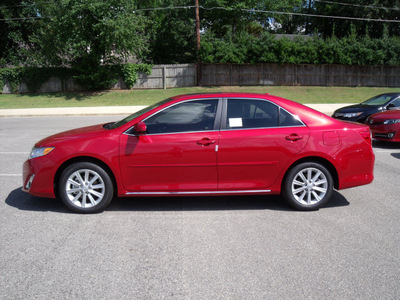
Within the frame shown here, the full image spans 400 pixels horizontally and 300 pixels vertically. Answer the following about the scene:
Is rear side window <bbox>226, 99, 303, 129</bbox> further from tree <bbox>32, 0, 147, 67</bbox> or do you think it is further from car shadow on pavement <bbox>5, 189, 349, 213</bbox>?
tree <bbox>32, 0, 147, 67</bbox>

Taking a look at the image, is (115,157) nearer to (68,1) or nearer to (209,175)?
(209,175)

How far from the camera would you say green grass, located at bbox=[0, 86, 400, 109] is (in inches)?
1070

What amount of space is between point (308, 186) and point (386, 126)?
6132mm

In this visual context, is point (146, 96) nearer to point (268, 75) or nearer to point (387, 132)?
point (268, 75)

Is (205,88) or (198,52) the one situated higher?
(198,52)

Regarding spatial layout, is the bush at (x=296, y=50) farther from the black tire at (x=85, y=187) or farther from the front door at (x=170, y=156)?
the black tire at (x=85, y=187)

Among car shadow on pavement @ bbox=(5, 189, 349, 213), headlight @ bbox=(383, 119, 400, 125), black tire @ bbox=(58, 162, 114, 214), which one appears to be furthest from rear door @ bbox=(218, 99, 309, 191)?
headlight @ bbox=(383, 119, 400, 125)

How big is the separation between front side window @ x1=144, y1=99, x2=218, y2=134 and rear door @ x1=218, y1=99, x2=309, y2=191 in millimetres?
210

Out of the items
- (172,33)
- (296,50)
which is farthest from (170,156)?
(172,33)

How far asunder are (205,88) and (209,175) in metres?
27.7

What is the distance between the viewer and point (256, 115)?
18.2 feet

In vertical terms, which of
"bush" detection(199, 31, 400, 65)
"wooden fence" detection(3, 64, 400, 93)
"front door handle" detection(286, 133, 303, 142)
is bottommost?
"front door handle" detection(286, 133, 303, 142)

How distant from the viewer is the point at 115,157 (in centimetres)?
525

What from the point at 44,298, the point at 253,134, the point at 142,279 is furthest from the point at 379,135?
the point at 44,298
